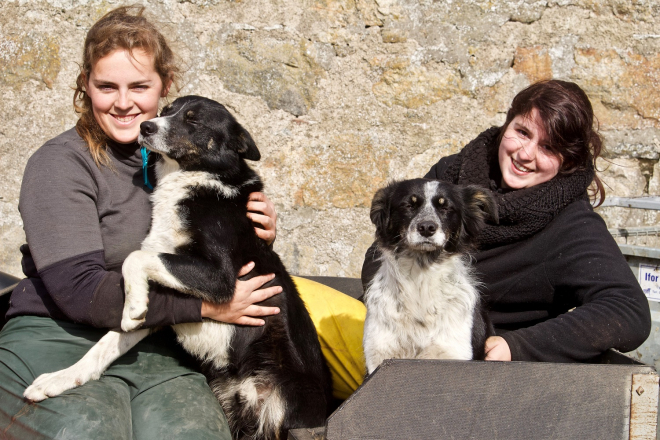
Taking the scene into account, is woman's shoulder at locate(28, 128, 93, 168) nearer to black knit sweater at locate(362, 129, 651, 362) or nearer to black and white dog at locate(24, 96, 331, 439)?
black and white dog at locate(24, 96, 331, 439)

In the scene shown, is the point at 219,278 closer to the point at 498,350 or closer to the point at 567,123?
the point at 498,350

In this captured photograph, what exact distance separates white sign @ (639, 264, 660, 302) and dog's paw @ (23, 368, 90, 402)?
93.0 inches

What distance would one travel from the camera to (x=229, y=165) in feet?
7.68

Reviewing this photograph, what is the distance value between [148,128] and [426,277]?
1.19m

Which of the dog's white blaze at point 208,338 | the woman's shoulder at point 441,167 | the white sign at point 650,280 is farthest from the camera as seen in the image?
the woman's shoulder at point 441,167

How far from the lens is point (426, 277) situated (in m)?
2.13

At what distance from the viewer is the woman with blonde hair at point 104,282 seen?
6.17 ft

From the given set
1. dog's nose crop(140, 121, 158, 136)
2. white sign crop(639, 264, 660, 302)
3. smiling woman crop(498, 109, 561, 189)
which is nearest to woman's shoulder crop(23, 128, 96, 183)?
dog's nose crop(140, 121, 158, 136)

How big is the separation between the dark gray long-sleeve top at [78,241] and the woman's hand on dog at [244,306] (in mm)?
87

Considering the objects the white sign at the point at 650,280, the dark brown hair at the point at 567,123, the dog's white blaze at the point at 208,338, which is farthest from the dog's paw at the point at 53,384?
the white sign at the point at 650,280

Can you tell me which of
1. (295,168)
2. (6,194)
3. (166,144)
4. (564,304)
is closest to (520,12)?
(295,168)

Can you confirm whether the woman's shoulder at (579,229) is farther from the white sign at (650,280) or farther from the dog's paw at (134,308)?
the dog's paw at (134,308)

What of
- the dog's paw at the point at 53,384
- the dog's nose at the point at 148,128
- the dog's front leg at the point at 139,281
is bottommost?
the dog's paw at the point at 53,384

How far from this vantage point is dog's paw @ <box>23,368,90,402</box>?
72.1 inches
